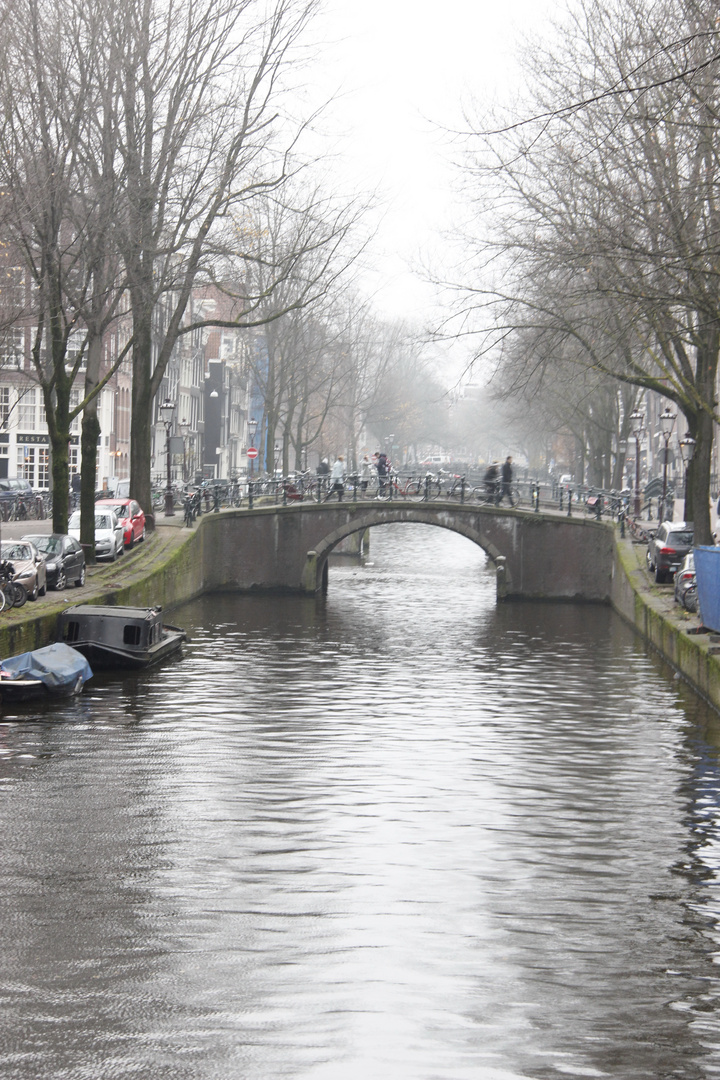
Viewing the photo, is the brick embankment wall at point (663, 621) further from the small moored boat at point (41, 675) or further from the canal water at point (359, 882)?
the small moored boat at point (41, 675)

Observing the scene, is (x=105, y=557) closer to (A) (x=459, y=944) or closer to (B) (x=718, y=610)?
(B) (x=718, y=610)

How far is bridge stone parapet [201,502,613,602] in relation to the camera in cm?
4431

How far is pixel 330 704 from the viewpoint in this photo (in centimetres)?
2336

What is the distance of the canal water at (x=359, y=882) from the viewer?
9016 millimetres

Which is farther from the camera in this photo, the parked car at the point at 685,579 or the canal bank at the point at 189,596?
the parked car at the point at 685,579

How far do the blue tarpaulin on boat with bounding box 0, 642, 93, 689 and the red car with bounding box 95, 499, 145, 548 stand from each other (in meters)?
14.4

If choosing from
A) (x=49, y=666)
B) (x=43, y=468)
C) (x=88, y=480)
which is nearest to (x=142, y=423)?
(x=88, y=480)

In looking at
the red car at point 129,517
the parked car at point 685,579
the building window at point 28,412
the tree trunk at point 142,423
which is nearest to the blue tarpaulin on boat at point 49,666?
the parked car at point 685,579

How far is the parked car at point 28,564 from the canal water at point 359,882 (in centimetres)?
316

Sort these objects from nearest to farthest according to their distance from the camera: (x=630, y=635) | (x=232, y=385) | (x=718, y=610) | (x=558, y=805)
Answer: (x=558, y=805) < (x=718, y=610) < (x=630, y=635) < (x=232, y=385)

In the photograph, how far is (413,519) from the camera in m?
46.4

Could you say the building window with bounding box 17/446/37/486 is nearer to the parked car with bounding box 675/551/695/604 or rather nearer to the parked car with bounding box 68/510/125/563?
the parked car with bounding box 68/510/125/563

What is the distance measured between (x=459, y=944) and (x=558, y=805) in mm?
5326

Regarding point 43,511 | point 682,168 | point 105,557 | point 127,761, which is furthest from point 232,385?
point 127,761
